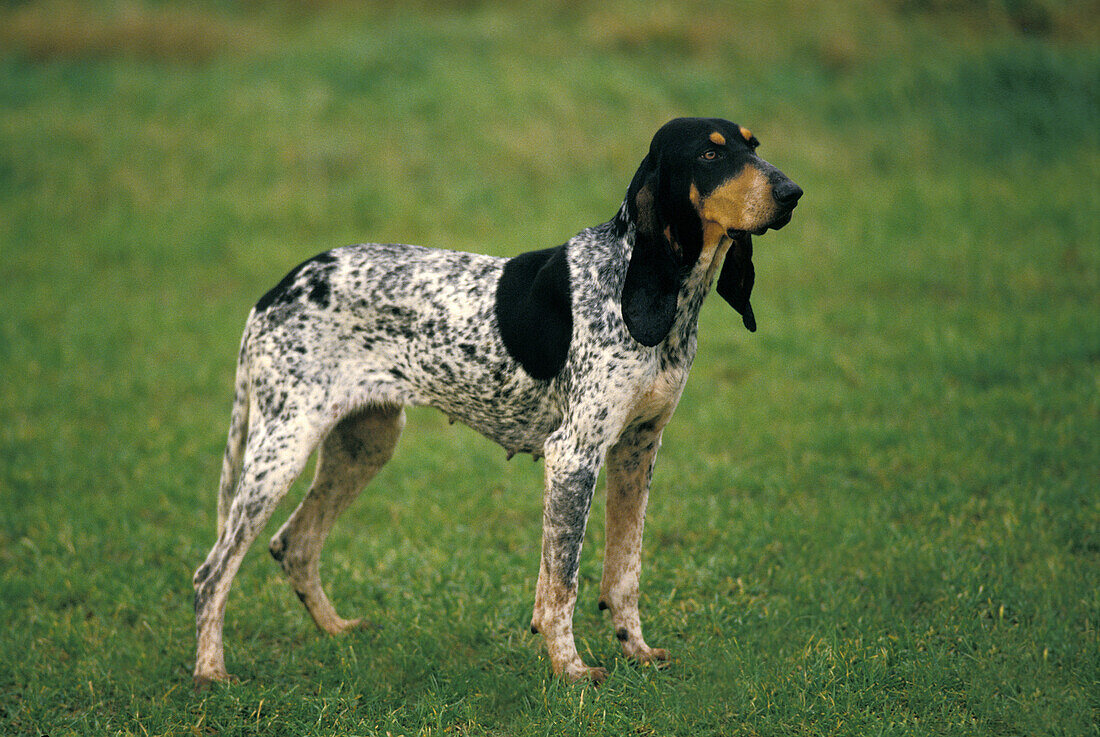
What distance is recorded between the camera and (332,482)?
4.74m

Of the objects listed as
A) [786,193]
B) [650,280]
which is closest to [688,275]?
[650,280]

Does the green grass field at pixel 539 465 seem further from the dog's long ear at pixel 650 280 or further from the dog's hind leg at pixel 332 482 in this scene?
the dog's long ear at pixel 650 280

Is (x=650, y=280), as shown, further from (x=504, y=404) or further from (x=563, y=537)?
(x=563, y=537)

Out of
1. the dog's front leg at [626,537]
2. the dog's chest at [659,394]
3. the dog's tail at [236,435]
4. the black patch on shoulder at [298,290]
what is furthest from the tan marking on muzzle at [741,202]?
the dog's tail at [236,435]

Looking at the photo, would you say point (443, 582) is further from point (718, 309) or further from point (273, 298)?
point (718, 309)

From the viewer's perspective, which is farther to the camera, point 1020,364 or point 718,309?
point 718,309

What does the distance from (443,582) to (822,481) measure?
2570 millimetres

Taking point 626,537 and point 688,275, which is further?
point 626,537

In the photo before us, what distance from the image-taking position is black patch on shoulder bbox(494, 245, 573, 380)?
158 inches

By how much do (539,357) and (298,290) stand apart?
117cm

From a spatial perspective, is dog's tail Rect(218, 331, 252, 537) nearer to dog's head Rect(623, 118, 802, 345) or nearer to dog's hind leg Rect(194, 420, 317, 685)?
dog's hind leg Rect(194, 420, 317, 685)

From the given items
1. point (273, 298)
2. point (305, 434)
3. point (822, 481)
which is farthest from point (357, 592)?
point (822, 481)

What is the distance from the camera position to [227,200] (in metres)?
12.5

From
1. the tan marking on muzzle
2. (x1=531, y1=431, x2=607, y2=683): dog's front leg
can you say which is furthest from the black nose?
(x1=531, y1=431, x2=607, y2=683): dog's front leg
